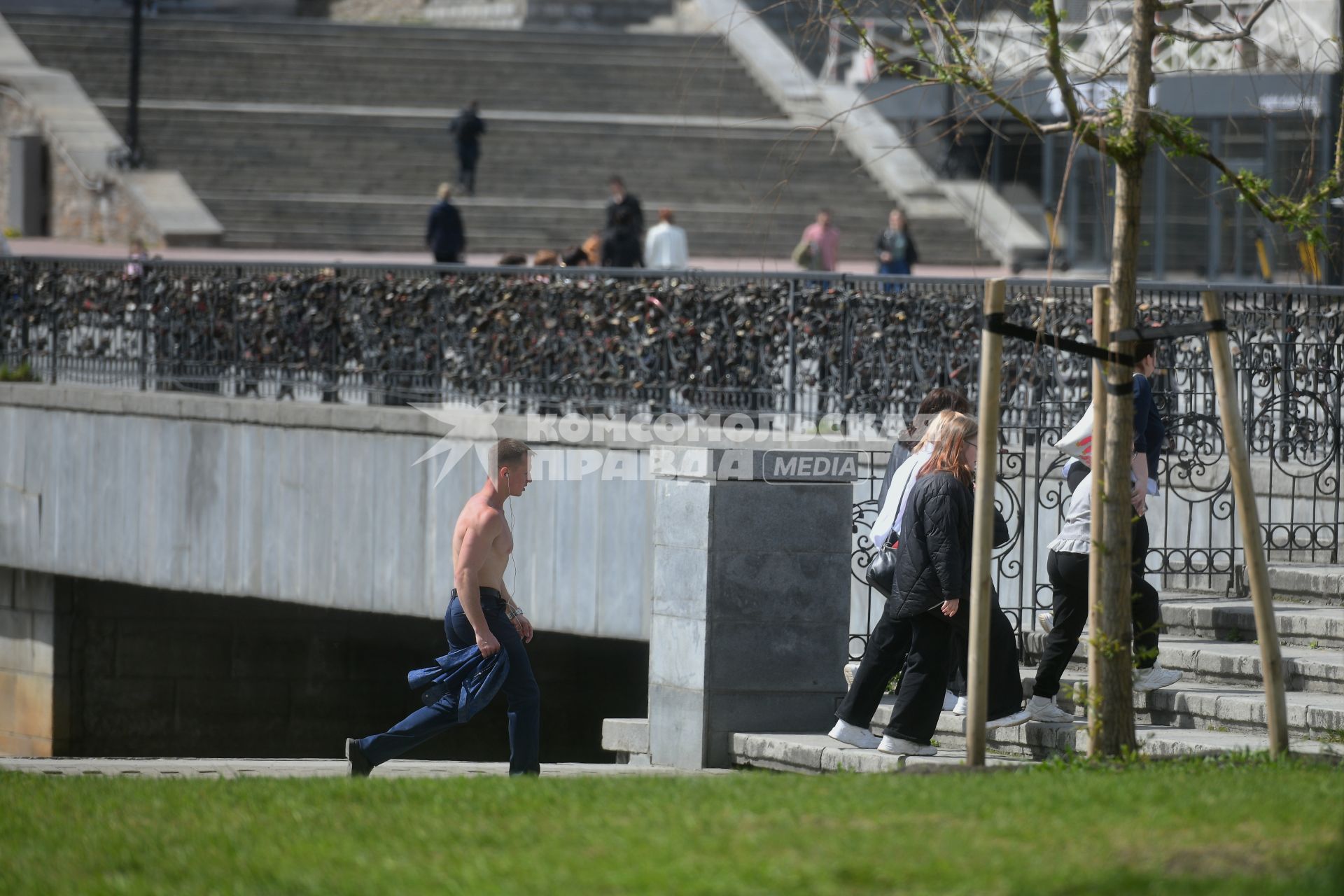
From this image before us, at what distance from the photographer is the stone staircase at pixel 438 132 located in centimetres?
2867

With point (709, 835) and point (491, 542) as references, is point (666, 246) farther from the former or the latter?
point (709, 835)

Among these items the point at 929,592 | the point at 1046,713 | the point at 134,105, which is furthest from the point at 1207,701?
the point at 134,105

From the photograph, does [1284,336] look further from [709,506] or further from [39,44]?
[39,44]

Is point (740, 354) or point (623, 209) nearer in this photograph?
point (740, 354)

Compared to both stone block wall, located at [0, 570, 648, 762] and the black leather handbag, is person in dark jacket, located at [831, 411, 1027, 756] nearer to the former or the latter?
the black leather handbag

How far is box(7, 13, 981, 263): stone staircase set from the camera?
28.7 metres

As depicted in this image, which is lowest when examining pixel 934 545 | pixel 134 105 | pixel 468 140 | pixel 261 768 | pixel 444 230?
pixel 261 768

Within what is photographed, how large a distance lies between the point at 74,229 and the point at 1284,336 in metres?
21.7

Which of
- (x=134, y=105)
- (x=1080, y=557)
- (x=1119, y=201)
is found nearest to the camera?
(x=1119, y=201)

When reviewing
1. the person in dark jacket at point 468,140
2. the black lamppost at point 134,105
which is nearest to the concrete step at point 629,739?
the person in dark jacket at point 468,140

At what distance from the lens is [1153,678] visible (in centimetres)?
905

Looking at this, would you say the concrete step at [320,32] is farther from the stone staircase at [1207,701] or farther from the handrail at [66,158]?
the stone staircase at [1207,701]

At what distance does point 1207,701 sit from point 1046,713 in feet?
2.50

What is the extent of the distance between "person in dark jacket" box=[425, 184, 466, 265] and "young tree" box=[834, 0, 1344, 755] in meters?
15.7
